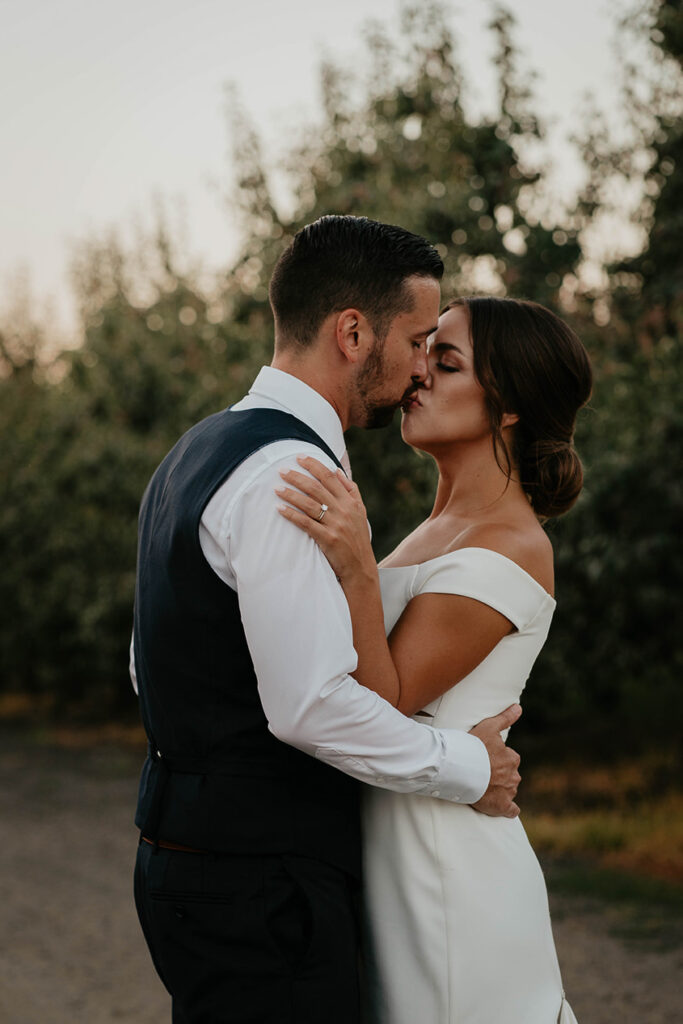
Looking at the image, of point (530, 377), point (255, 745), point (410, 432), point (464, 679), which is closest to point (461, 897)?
point (464, 679)

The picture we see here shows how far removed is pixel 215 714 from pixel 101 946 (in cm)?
481

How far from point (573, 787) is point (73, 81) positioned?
9.73 meters

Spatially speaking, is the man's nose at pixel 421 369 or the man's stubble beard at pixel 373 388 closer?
the man's stubble beard at pixel 373 388

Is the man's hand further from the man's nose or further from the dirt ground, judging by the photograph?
the dirt ground

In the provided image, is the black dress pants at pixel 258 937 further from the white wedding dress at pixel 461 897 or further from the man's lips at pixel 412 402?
the man's lips at pixel 412 402

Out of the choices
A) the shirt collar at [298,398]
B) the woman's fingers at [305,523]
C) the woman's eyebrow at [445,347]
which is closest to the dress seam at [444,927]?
the woman's fingers at [305,523]

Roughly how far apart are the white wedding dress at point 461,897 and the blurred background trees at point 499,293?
2.94 ft

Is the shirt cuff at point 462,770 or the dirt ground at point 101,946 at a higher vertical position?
the shirt cuff at point 462,770

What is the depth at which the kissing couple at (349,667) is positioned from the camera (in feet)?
7.26

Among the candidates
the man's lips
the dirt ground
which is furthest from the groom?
the dirt ground

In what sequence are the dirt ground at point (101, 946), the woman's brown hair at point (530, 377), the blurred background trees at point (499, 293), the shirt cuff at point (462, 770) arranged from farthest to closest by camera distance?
the blurred background trees at point (499, 293) → the dirt ground at point (101, 946) → the woman's brown hair at point (530, 377) → the shirt cuff at point (462, 770)

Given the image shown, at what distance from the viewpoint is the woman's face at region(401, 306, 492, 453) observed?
2.89 m

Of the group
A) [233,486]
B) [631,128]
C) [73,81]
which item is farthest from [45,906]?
[73,81]

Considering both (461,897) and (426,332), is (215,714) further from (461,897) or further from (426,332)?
(426,332)
